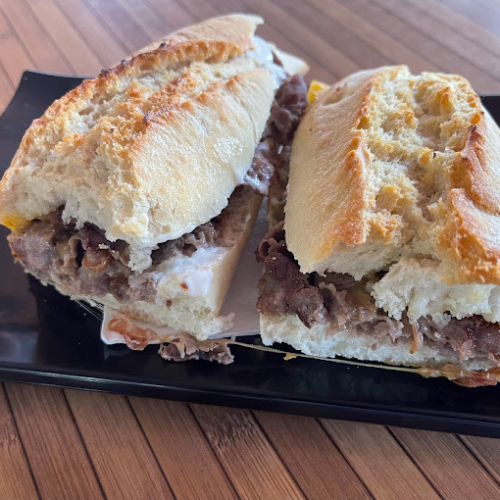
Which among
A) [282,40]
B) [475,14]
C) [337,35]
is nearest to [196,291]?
[282,40]

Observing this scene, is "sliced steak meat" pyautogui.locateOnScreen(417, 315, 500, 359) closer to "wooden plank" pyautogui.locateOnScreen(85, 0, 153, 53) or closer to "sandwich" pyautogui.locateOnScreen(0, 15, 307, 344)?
"sandwich" pyautogui.locateOnScreen(0, 15, 307, 344)

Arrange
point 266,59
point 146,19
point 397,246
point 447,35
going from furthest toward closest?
point 146,19, point 447,35, point 266,59, point 397,246

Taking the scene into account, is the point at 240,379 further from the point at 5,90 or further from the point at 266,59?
the point at 5,90

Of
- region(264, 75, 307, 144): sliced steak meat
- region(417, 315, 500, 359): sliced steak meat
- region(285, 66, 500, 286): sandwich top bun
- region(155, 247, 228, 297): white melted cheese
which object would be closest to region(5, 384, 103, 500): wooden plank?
region(155, 247, 228, 297): white melted cheese

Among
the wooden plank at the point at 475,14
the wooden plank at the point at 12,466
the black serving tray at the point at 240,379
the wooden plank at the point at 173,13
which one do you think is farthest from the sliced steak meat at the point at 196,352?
the wooden plank at the point at 475,14

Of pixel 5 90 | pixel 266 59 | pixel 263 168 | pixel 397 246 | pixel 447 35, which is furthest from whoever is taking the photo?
pixel 447 35

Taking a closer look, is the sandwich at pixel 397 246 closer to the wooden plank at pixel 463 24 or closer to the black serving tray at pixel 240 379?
the black serving tray at pixel 240 379

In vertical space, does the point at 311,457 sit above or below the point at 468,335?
below
